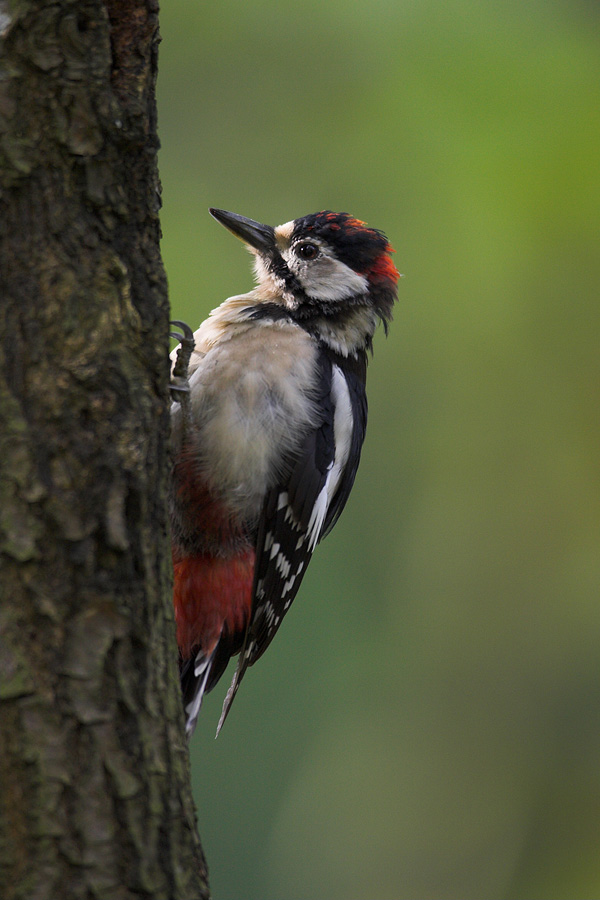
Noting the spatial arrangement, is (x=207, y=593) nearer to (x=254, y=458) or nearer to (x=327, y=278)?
(x=254, y=458)

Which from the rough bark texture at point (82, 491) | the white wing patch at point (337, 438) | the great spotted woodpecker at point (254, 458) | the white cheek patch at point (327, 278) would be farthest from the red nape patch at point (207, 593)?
the rough bark texture at point (82, 491)

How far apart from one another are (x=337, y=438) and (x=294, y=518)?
27 centimetres

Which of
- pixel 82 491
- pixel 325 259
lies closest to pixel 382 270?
pixel 325 259

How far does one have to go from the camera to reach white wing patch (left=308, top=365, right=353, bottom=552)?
2.44 m

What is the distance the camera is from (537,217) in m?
5.86

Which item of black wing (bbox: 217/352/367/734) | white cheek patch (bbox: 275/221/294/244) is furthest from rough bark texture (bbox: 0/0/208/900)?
white cheek patch (bbox: 275/221/294/244)

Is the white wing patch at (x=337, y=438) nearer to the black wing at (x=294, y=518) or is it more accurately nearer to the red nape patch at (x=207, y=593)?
the black wing at (x=294, y=518)

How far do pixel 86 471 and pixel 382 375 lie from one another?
5393 mm

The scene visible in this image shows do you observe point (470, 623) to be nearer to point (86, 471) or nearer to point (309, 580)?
point (309, 580)

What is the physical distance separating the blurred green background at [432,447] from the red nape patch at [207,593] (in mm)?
2848

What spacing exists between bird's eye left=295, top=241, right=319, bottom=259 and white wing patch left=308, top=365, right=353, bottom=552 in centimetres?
40

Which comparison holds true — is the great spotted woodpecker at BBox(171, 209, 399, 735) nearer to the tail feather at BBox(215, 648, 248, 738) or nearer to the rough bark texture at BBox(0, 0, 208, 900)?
the tail feather at BBox(215, 648, 248, 738)

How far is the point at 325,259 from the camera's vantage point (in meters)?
2.70

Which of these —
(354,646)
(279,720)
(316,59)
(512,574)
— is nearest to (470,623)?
(512,574)
